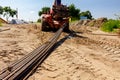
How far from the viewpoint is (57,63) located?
7.86 meters

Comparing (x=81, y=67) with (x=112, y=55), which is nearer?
(x=81, y=67)

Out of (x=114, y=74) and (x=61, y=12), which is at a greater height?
(x=61, y=12)

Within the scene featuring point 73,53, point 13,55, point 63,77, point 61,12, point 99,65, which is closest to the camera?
point 63,77

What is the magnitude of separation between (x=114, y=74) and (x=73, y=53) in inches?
124

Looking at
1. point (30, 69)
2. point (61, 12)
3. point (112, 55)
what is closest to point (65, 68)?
point (30, 69)

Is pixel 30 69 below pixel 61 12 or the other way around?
below

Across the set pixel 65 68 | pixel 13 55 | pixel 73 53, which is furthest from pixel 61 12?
pixel 65 68

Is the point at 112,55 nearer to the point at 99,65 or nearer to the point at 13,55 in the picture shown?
the point at 99,65

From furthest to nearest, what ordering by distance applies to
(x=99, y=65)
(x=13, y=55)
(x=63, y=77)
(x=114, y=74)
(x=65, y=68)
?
(x=13, y=55), (x=99, y=65), (x=65, y=68), (x=114, y=74), (x=63, y=77)

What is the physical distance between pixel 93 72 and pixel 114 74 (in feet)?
1.74

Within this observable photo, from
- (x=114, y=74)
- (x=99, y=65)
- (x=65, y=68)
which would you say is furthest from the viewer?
(x=99, y=65)

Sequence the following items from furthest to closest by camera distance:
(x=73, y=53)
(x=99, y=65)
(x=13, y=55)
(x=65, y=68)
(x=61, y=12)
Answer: (x=61, y=12), (x=73, y=53), (x=13, y=55), (x=99, y=65), (x=65, y=68)

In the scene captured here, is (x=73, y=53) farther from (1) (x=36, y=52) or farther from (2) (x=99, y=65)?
(2) (x=99, y=65)

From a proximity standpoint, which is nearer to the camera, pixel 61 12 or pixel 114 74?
pixel 114 74
